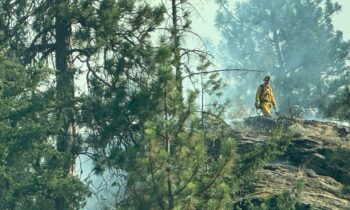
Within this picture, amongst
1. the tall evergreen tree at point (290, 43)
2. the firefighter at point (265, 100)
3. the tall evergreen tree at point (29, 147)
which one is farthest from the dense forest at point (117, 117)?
the tall evergreen tree at point (290, 43)

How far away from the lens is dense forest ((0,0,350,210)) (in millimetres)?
18234

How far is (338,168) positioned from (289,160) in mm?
1240

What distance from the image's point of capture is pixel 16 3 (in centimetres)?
2372

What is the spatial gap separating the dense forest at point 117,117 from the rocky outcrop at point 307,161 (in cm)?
66

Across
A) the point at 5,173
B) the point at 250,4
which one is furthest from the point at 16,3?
the point at 250,4

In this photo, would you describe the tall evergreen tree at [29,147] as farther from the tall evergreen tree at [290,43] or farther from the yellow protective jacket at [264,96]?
the tall evergreen tree at [290,43]

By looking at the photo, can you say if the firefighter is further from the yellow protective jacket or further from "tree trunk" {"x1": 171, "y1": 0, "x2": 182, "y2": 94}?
"tree trunk" {"x1": 171, "y1": 0, "x2": 182, "y2": 94}

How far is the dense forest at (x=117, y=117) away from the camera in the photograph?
18.2 metres

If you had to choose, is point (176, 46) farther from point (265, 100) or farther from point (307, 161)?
point (265, 100)

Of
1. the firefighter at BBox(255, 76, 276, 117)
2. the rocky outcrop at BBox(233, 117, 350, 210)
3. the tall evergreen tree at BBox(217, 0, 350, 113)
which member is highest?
the tall evergreen tree at BBox(217, 0, 350, 113)

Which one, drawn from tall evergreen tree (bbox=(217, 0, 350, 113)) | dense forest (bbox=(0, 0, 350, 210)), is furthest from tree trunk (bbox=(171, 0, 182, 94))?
tall evergreen tree (bbox=(217, 0, 350, 113))

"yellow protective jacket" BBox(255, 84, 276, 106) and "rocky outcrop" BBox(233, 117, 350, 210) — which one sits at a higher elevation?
"yellow protective jacket" BBox(255, 84, 276, 106)

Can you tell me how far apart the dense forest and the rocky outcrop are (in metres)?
0.66

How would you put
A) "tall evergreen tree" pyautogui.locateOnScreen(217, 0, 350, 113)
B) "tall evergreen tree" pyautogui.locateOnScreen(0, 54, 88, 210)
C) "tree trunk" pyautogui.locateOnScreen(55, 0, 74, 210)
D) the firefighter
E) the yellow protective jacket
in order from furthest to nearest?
"tall evergreen tree" pyautogui.locateOnScreen(217, 0, 350, 113)
the yellow protective jacket
the firefighter
"tree trunk" pyautogui.locateOnScreen(55, 0, 74, 210)
"tall evergreen tree" pyautogui.locateOnScreen(0, 54, 88, 210)
